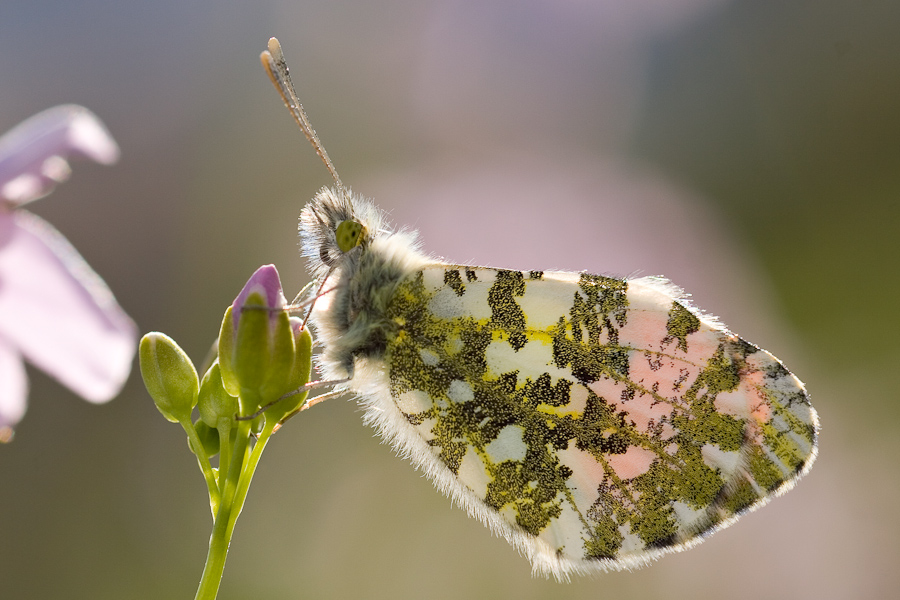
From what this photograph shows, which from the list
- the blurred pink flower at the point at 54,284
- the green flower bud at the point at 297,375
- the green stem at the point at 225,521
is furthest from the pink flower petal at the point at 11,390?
the green flower bud at the point at 297,375

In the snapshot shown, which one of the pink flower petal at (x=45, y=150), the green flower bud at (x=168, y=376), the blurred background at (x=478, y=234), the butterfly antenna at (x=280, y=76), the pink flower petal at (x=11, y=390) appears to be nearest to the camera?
the pink flower petal at (x=45, y=150)

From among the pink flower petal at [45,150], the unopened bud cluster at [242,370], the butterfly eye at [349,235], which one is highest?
the pink flower petal at [45,150]

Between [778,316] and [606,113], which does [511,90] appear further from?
[778,316]

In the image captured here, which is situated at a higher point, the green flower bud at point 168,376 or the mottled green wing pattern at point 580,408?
the green flower bud at point 168,376

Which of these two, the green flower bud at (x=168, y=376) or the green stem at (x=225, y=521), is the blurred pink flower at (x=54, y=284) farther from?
the green flower bud at (x=168, y=376)

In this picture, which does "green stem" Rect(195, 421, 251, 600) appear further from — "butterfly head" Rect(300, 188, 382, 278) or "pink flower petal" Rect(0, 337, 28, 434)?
"butterfly head" Rect(300, 188, 382, 278)

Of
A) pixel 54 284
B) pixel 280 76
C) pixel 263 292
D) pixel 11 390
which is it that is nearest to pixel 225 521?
pixel 263 292

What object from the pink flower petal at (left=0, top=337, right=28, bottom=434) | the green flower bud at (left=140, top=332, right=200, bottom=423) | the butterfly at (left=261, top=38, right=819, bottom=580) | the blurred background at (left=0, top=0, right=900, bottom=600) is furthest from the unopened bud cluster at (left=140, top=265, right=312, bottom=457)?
the blurred background at (left=0, top=0, right=900, bottom=600)
